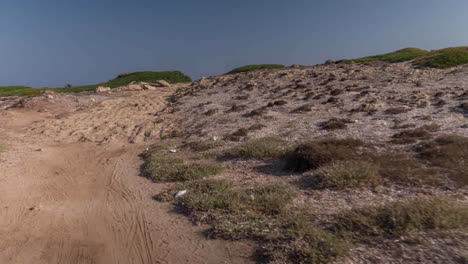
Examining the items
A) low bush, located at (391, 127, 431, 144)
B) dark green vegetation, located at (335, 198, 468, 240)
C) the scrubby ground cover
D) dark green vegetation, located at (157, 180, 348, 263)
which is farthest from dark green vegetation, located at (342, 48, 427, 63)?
dark green vegetation, located at (335, 198, 468, 240)

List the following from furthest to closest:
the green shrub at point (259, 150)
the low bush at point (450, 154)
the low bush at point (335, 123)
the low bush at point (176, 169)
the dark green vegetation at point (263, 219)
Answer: the low bush at point (335, 123), the green shrub at point (259, 150), the low bush at point (176, 169), the low bush at point (450, 154), the dark green vegetation at point (263, 219)

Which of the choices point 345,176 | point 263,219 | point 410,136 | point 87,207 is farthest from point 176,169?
point 410,136

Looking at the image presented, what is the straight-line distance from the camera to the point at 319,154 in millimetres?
10305

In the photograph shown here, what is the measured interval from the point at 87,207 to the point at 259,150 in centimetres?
547

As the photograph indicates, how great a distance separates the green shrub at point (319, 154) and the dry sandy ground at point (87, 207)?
12.2 ft

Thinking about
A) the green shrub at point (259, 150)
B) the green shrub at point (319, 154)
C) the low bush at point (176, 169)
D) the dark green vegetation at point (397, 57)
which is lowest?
the low bush at point (176, 169)

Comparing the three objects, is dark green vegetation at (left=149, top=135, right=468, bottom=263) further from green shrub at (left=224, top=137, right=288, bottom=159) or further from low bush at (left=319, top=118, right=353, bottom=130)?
low bush at (left=319, top=118, right=353, bottom=130)

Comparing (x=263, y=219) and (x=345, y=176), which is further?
(x=345, y=176)

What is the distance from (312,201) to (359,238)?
2071 millimetres

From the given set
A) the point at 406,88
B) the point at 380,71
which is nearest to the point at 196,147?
the point at 406,88

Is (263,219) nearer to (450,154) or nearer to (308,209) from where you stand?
(308,209)

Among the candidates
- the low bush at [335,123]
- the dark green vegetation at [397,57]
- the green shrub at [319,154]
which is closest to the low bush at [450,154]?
the green shrub at [319,154]

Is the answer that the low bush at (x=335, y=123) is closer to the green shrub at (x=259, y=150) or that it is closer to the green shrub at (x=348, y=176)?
the green shrub at (x=259, y=150)

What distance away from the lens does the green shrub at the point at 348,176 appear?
860 centimetres
